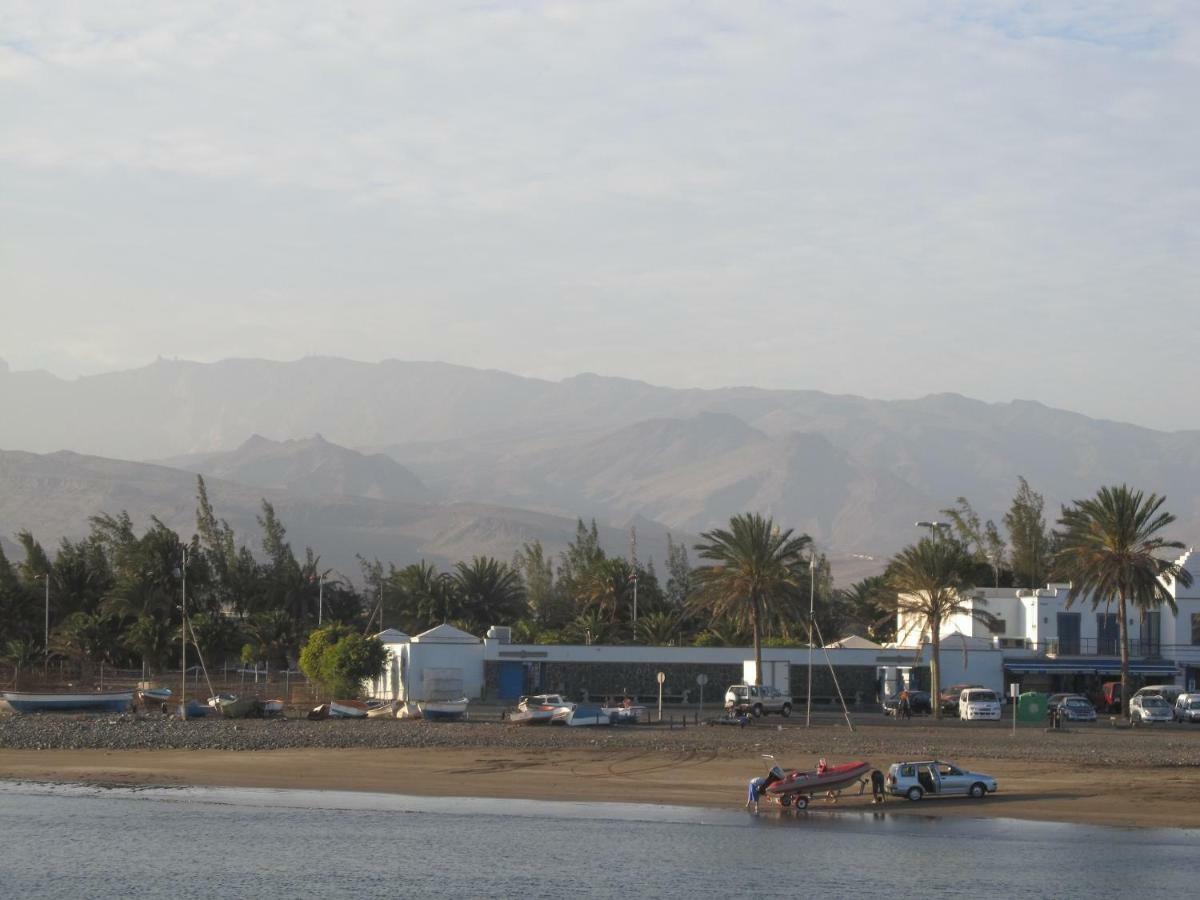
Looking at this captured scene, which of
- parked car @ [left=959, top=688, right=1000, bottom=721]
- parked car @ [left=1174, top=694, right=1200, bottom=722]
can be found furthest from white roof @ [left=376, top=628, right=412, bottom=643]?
parked car @ [left=1174, top=694, right=1200, bottom=722]

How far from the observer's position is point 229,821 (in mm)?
44844

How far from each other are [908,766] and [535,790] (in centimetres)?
1150

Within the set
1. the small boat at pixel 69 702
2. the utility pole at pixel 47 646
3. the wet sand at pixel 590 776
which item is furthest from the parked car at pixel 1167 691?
the utility pole at pixel 47 646

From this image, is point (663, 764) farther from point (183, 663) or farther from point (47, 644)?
point (47, 644)

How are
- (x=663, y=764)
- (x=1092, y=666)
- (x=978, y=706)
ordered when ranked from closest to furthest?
(x=663, y=764) < (x=978, y=706) < (x=1092, y=666)

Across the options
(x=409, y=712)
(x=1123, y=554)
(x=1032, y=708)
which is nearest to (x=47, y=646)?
(x=409, y=712)

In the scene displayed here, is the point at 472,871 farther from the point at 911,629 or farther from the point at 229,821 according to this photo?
the point at 911,629

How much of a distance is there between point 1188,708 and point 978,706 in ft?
31.5

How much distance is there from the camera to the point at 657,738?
2355 inches

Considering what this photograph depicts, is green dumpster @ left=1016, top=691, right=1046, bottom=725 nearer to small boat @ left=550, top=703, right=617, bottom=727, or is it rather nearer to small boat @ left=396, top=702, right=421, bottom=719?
small boat @ left=550, top=703, right=617, bottom=727

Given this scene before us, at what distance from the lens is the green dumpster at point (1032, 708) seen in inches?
2778

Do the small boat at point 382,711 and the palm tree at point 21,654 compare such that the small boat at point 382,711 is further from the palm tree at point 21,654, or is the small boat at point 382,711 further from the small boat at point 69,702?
the palm tree at point 21,654

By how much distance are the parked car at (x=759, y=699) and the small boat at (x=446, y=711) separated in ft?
42.0

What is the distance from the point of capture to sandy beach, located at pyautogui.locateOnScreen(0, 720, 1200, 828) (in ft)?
148
